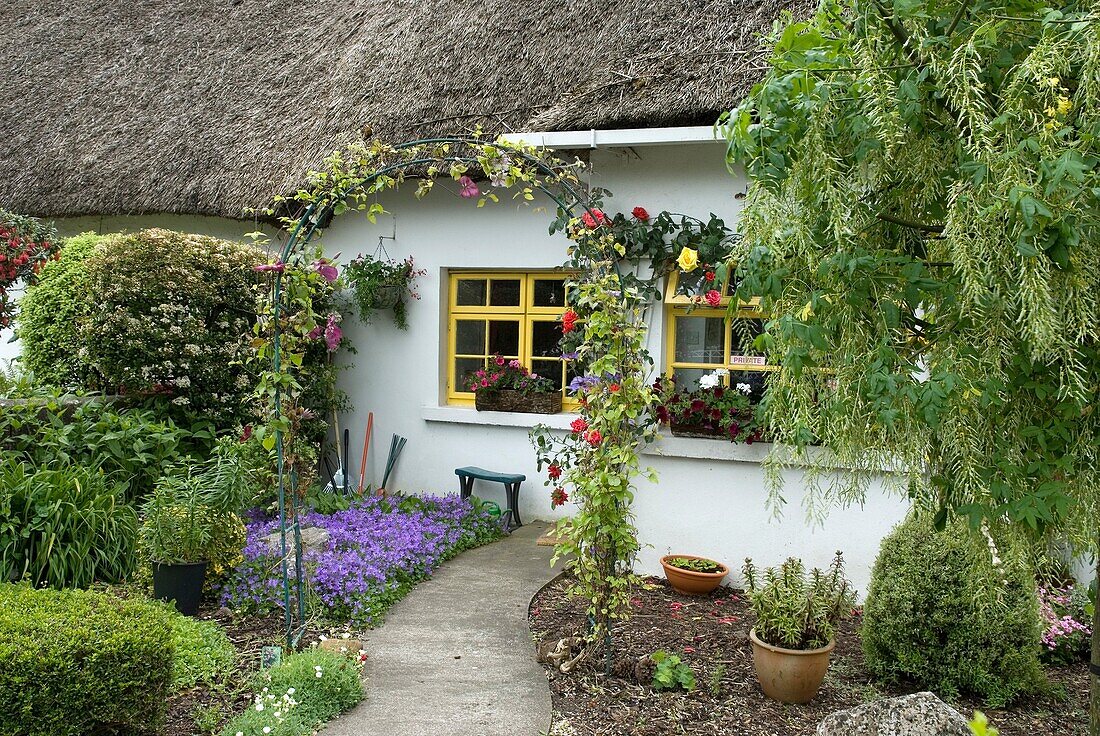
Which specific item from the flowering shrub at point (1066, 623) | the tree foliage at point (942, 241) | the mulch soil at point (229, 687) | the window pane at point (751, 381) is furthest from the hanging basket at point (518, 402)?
the tree foliage at point (942, 241)

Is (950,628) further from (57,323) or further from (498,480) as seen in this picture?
(57,323)

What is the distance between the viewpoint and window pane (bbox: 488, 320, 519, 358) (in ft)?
24.0

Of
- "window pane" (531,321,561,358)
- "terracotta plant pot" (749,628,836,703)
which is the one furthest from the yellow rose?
"terracotta plant pot" (749,628,836,703)

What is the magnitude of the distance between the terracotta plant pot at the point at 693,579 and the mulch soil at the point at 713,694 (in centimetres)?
34

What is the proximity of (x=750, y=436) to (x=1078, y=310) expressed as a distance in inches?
134

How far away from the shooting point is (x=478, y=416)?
23.5ft

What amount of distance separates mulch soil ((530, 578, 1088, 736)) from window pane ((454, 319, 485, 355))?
296cm

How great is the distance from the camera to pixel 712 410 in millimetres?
5562

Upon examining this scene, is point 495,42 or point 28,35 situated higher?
point 28,35

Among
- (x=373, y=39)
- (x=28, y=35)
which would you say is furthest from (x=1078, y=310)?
(x=28, y=35)

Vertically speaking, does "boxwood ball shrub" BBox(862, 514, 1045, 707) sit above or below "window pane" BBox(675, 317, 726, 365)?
below

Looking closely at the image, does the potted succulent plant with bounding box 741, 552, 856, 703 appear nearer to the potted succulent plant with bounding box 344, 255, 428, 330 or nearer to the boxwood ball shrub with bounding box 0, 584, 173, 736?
the boxwood ball shrub with bounding box 0, 584, 173, 736

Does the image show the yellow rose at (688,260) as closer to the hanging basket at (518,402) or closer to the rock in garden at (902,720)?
the hanging basket at (518,402)

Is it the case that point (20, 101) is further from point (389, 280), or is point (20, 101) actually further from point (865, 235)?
point (865, 235)
